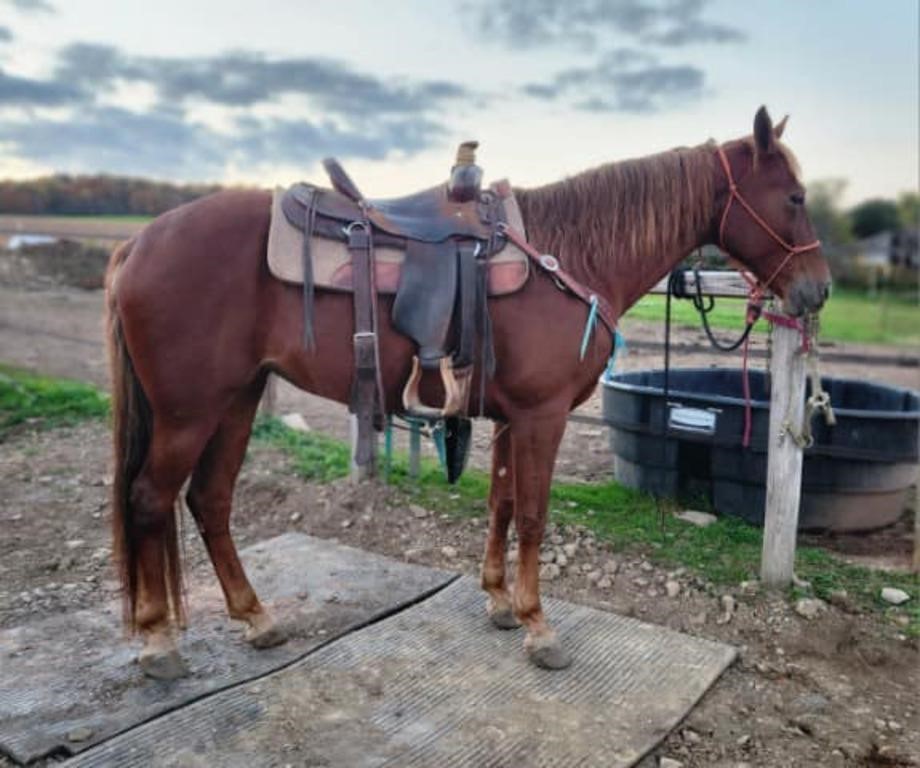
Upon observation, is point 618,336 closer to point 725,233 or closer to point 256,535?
point 725,233

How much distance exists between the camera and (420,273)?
106 inches

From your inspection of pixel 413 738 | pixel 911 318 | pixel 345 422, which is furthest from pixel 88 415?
pixel 911 318

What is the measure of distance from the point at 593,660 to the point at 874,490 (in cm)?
221

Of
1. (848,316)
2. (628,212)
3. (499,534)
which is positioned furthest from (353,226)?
(848,316)

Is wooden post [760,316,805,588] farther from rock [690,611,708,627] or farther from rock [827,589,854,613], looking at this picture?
rock [690,611,708,627]

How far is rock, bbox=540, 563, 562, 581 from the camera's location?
3.78 meters

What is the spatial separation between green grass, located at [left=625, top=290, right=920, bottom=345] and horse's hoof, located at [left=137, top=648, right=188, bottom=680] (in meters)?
2.60

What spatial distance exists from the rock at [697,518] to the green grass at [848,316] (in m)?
1.10

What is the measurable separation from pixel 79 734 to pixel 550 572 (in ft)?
7.18

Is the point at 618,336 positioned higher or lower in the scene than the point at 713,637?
higher

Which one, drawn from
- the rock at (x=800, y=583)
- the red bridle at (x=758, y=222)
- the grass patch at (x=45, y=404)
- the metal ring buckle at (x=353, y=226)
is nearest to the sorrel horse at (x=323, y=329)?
the red bridle at (x=758, y=222)

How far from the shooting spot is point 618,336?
9.65 feet

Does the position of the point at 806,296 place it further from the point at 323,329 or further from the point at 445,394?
the point at 323,329

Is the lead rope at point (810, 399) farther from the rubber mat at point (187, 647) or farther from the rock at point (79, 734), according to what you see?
the rock at point (79, 734)
